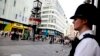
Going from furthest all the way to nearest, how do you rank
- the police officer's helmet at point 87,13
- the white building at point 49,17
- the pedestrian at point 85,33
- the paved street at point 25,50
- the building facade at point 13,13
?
the white building at point 49,17
the building facade at point 13,13
the paved street at point 25,50
the police officer's helmet at point 87,13
the pedestrian at point 85,33

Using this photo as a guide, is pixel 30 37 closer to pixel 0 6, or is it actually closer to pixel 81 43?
pixel 0 6

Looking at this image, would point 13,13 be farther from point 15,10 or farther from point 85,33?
point 85,33

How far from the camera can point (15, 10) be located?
49.8 metres

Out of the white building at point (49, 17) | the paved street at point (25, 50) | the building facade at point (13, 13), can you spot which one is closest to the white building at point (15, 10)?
the building facade at point (13, 13)

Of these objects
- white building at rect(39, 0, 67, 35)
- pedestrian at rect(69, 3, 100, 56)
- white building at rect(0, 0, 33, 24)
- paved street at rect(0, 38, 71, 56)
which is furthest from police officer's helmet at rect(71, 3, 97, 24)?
white building at rect(39, 0, 67, 35)

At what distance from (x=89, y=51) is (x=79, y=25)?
11.1 inches

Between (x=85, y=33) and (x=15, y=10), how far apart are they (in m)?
48.8

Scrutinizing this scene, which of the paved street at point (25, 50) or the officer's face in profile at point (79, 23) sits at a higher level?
the officer's face in profile at point (79, 23)

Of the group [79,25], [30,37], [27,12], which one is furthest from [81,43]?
[27,12]

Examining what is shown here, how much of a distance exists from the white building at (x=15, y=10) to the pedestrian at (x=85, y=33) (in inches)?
1636

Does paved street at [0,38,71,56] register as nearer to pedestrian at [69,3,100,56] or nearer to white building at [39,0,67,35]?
pedestrian at [69,3,100,56]

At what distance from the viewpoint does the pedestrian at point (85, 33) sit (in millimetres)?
1643

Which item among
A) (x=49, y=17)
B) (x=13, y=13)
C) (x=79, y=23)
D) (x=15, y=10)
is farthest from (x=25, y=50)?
(x=49, y=17)

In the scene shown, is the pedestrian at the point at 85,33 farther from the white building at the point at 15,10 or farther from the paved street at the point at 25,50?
the white building at the point at 15,10
